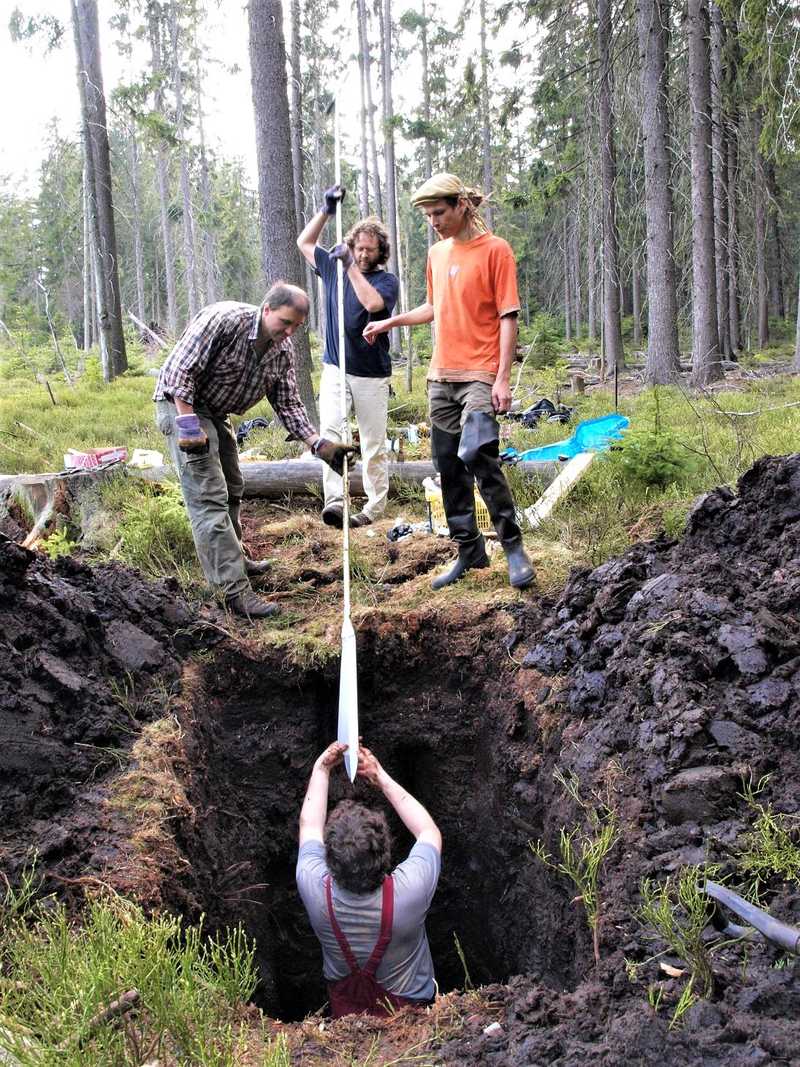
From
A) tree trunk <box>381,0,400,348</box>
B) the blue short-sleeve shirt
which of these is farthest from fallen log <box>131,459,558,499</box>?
tree trunk <box>381,0,400,348</box>

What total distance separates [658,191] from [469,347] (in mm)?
8794

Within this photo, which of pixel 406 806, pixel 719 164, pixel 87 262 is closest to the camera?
pixel 406 806

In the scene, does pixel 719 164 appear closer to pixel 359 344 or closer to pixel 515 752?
pixel 359 344

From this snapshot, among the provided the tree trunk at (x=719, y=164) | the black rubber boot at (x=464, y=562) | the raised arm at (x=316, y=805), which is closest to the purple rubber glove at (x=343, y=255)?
the black rubber boot at (x=464, y=562)

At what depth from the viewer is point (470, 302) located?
13.5ft

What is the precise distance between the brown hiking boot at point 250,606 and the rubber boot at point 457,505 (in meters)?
0.99

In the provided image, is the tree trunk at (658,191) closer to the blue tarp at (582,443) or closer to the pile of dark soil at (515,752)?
the blue tarp at (582,443)

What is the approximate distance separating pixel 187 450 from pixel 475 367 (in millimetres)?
1608

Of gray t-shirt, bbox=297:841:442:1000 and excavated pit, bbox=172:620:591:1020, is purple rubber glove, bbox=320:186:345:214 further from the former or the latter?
gray t-shirt, bbox=297:841:442:1000

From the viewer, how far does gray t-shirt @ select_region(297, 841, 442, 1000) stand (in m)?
3.03

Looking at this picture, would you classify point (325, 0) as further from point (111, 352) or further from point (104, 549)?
point (104, 549)

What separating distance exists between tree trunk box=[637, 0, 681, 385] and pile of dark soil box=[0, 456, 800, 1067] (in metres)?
8.65

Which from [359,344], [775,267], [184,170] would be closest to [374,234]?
[359,344]

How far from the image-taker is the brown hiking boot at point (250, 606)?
15.0ft
